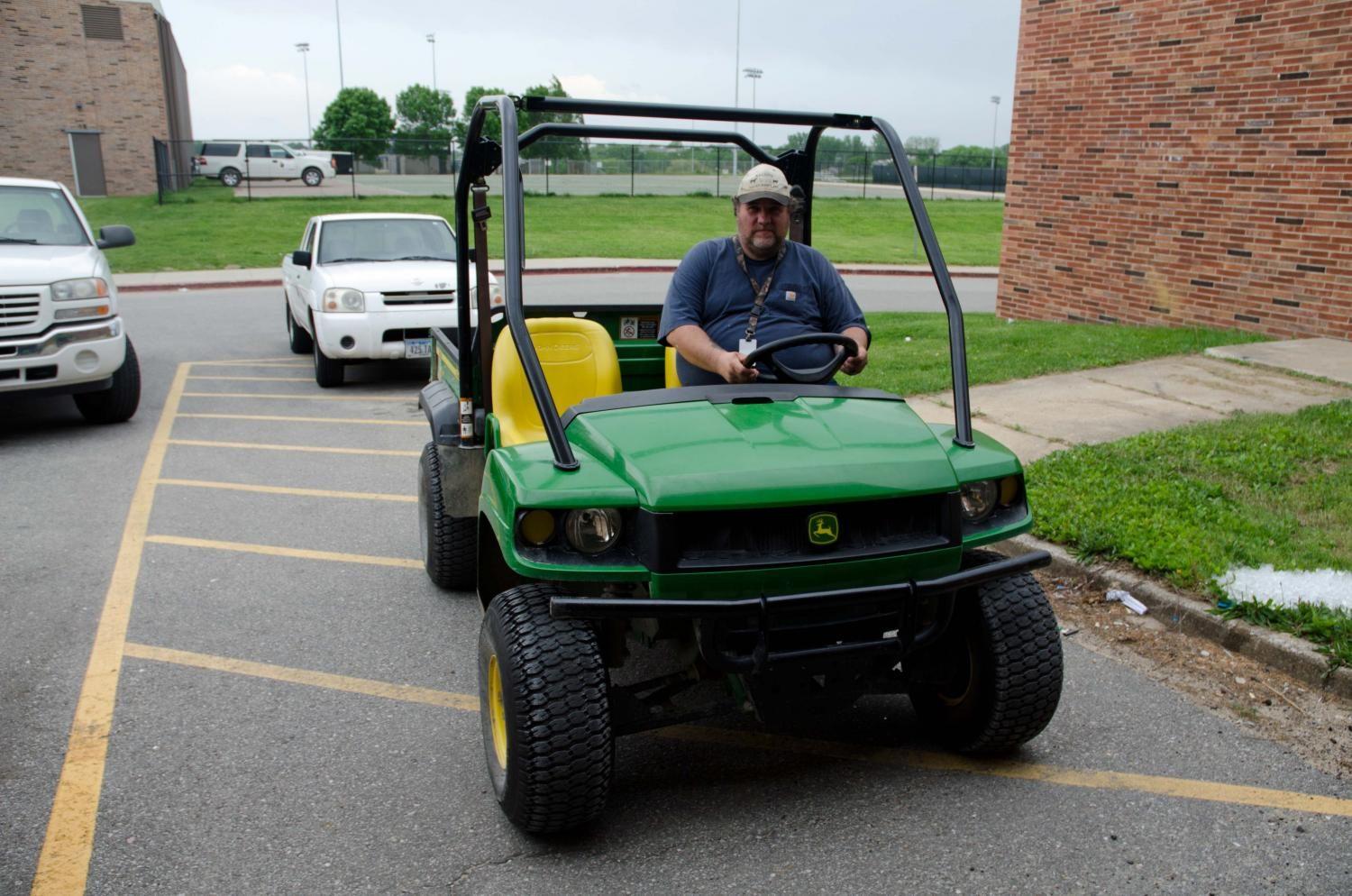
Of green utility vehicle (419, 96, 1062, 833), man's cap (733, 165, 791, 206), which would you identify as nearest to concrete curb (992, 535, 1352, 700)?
green utility vehicle (419, 96, 1062, 833)

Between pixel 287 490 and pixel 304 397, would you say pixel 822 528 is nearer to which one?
pixel 287 490

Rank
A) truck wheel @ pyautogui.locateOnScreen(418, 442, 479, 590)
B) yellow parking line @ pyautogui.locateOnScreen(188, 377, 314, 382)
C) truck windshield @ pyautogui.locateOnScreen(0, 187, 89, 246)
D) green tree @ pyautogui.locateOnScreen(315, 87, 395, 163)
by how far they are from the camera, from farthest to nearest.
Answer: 1. green tree @ pyautogui.locateOnScreen(315, 87, 395, 163)
2. yellow parking line @ pyautogui.locateOnScreen(188, 377, 314, 382)
3. truck windshield @ pyautogui.locateOnScreen(0, 187, 89, 246)
4. truck wheel @ pyautogui.locateOnScreen(418, 442, 479, 590)

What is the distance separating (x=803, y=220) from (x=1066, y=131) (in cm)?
842

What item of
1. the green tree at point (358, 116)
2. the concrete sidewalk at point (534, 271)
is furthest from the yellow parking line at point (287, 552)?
the green tree at point (358, 116)

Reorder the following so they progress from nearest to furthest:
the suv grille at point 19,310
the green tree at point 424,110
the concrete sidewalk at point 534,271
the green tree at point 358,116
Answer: the suv grille at point 19,310
the concrete sidewalk at point 534,271
the green tree at point 358,116
the green tree at point 424,110

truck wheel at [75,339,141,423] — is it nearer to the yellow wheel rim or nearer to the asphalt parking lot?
the asphalt parking lot

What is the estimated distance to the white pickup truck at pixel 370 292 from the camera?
400 inches

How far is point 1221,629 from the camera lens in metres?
4.68

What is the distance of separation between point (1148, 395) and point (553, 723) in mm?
6901

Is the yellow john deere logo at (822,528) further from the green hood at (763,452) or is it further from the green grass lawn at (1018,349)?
the green grass lawn at (1018,349)

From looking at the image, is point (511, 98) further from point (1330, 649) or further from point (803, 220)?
point (1330, 649)

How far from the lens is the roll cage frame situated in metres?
3.47

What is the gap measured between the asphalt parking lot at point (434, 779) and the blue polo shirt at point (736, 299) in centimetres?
144

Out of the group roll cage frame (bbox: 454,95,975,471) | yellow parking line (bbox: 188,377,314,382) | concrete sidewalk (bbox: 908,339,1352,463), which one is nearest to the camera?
roll cage frame (bbox: 454,95,975,471)
